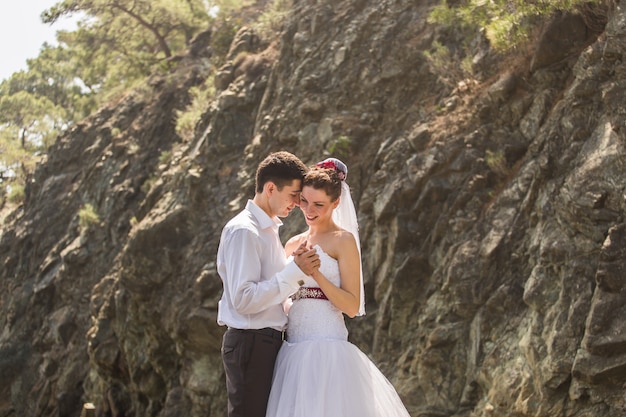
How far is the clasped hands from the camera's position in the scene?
179 inches

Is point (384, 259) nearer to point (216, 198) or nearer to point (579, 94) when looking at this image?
point (579, 94)

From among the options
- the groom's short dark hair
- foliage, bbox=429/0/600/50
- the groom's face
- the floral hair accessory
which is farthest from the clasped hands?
foliage, bbox=429/0/600/50

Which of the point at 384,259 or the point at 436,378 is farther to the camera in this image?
the point at 384,259

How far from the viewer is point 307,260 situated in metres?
4.56

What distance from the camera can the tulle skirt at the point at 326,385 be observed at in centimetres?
455

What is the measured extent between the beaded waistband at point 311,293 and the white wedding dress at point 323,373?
0.02m

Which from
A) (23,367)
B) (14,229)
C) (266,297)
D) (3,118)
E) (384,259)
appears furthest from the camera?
(3,118)

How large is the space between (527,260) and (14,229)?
1881 centimetres

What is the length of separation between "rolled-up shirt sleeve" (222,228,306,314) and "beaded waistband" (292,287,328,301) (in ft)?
1.06

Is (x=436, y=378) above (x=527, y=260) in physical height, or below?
below

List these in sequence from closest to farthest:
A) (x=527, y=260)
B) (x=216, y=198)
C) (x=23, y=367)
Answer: (x=527, y=260) < (x=216, y=198) < (x=23, y=367)

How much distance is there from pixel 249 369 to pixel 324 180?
1385mm

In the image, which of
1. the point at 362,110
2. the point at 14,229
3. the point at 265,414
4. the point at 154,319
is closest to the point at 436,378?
the point at 265,414

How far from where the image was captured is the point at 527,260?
27.1ft
